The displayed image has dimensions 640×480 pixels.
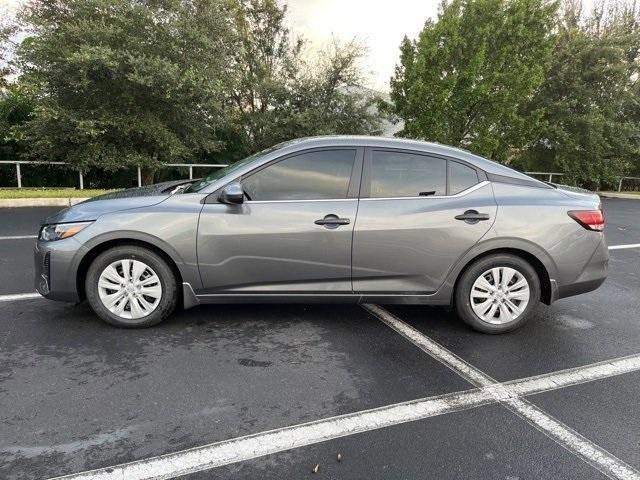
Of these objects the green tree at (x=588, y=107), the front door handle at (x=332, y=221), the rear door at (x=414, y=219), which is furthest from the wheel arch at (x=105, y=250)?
the green tree at (x=588, y=107)

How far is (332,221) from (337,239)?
0.15m

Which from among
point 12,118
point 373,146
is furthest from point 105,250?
point 12,118

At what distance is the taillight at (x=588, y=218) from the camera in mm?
4016

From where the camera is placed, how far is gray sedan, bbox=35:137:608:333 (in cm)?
385

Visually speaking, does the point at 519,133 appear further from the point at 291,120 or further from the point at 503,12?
the point at 291,120

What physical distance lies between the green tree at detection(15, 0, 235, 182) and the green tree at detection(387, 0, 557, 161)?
22.8ft

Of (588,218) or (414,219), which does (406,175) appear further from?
(588,218)

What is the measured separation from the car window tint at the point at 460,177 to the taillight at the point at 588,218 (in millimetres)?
852

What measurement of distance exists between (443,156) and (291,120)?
1456cm

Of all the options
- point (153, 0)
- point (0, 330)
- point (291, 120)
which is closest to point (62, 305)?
point (0, 330)

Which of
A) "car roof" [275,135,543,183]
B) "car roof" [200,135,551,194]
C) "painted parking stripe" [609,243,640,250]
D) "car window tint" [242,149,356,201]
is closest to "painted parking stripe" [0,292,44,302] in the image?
"car roof" [200,135,551,194]

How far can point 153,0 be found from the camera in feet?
43.9

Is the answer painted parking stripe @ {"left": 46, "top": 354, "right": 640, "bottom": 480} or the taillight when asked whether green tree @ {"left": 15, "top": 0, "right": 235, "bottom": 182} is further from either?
painted parking stripe @ {"left": 46, "top": 354, "right": 640, "bottom": 480}

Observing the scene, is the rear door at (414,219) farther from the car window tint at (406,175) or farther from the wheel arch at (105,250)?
the wheel arch at (105,250)
